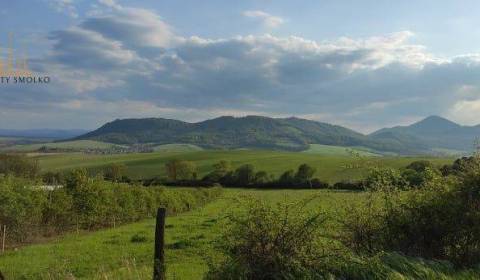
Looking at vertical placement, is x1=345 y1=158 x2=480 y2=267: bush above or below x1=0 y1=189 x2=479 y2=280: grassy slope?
above

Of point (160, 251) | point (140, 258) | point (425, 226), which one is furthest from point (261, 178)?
point (160, 251)

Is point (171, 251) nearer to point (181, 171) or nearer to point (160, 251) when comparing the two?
point (160, 251)

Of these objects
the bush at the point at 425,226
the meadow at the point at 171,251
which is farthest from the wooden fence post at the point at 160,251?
the bush at the point at 425,226

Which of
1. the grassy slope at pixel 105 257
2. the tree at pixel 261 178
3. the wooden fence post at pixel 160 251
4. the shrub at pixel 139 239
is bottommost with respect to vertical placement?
the tree at pixel 261 178

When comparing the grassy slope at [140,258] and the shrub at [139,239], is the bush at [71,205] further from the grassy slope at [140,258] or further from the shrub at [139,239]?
the shrub at [139,239]

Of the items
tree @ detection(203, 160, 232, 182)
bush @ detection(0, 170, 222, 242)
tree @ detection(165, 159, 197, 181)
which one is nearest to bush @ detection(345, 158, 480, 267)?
bush @ detection(0, 170, 222, 242)

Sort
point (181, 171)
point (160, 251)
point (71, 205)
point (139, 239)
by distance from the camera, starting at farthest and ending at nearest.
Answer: point (181, 171)
point (71, 205)
point (139, 239)
point (160, 251)

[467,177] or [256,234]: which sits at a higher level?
[467,177]

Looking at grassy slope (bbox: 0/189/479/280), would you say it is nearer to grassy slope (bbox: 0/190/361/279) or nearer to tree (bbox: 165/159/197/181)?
grassy slope (bbox: 0/190/361/279)

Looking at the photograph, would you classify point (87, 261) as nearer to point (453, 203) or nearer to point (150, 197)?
point (453, 203)

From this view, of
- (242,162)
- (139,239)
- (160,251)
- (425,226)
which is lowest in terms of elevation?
(139,239)

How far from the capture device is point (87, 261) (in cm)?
2278

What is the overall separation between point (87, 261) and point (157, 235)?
14.8m

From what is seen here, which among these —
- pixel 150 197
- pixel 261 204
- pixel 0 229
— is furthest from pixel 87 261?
pixel 150 197
